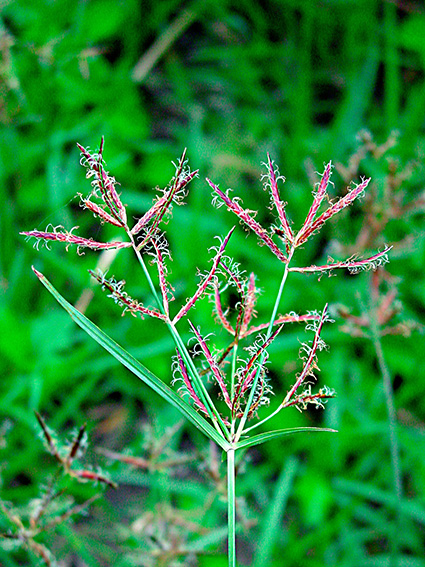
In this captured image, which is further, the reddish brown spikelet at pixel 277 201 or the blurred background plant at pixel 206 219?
the blurred background plant at pixel 206 219

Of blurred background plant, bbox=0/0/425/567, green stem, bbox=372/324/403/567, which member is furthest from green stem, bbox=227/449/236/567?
blurred background plant, bbox=0/0/425/567

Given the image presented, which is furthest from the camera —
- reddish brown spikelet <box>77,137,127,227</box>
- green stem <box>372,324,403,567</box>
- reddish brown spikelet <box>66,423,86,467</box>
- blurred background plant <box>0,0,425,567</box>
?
blurred background plant <box>0,0,425,567</box>

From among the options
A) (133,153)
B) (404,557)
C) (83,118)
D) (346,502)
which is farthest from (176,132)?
(404,557)

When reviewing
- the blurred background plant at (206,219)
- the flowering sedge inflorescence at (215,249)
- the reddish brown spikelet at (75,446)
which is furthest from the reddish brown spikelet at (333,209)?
the blurred background plant at (206,219)

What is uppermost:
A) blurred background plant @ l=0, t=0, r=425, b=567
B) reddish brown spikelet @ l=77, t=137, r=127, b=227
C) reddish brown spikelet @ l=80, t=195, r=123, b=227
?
blurred background plant @ l=0, t=0, r=425, b=567

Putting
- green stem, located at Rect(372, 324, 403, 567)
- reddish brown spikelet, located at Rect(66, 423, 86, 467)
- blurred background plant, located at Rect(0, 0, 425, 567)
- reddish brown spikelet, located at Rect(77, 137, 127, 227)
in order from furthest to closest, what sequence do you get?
blurred background plant, located at Rect(0, 0, 425, 567), green stem, located at Rect(372, 324, 403, 567), reddish brown spikelet, located at Rect(66, 423, 86, 467), reddish brown spikelet, located at Rect(77, 137, 127, 227)

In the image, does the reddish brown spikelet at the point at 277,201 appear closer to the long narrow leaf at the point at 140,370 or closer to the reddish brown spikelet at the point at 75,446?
the long narrow leaf at the point at 140,370

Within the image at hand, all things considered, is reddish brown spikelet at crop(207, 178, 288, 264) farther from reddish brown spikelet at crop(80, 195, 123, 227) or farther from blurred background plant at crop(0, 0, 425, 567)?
blurred background plant at crop(0, 0, 425, 567)

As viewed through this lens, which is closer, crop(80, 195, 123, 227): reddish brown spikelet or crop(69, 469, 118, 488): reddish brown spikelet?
crop(80, 195, 123, 227): reddish brown spikelet

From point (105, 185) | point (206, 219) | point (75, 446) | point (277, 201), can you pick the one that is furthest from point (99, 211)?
point (206, 219)
